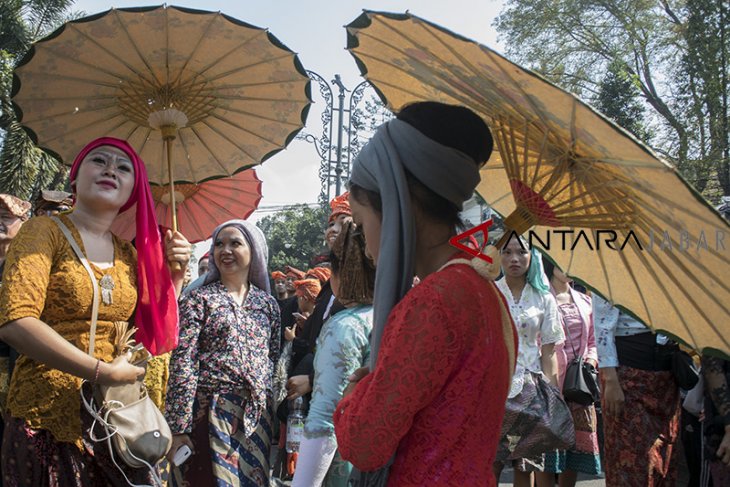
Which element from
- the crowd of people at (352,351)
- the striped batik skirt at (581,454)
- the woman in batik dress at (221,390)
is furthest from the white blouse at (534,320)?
the woman in batik dress at (221,390)

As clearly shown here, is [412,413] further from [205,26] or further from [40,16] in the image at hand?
[40,16]

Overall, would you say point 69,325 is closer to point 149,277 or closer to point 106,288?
point 106,288

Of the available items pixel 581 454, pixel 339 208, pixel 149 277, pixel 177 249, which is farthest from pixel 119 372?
pixel 581 454

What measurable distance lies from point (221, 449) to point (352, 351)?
103 centimetres

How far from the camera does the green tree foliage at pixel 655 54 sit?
64.6 feet

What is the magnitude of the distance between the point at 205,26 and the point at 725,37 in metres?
19.6

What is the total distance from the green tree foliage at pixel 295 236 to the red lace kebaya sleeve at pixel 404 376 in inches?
1684

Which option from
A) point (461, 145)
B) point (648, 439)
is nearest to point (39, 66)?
point (461, 145)

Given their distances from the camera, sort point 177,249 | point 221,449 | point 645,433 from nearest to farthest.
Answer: point 177,249
point 221,449
point 645,433

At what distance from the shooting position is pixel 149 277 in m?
3.11

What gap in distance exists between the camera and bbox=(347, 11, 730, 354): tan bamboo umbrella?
1.80 metres

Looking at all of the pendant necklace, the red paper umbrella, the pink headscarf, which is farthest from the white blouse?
the pendant necklace

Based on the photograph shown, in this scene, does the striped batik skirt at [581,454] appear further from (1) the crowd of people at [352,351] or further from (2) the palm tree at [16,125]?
(2) the palm tree at [16,125]

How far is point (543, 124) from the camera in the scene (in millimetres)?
1988
